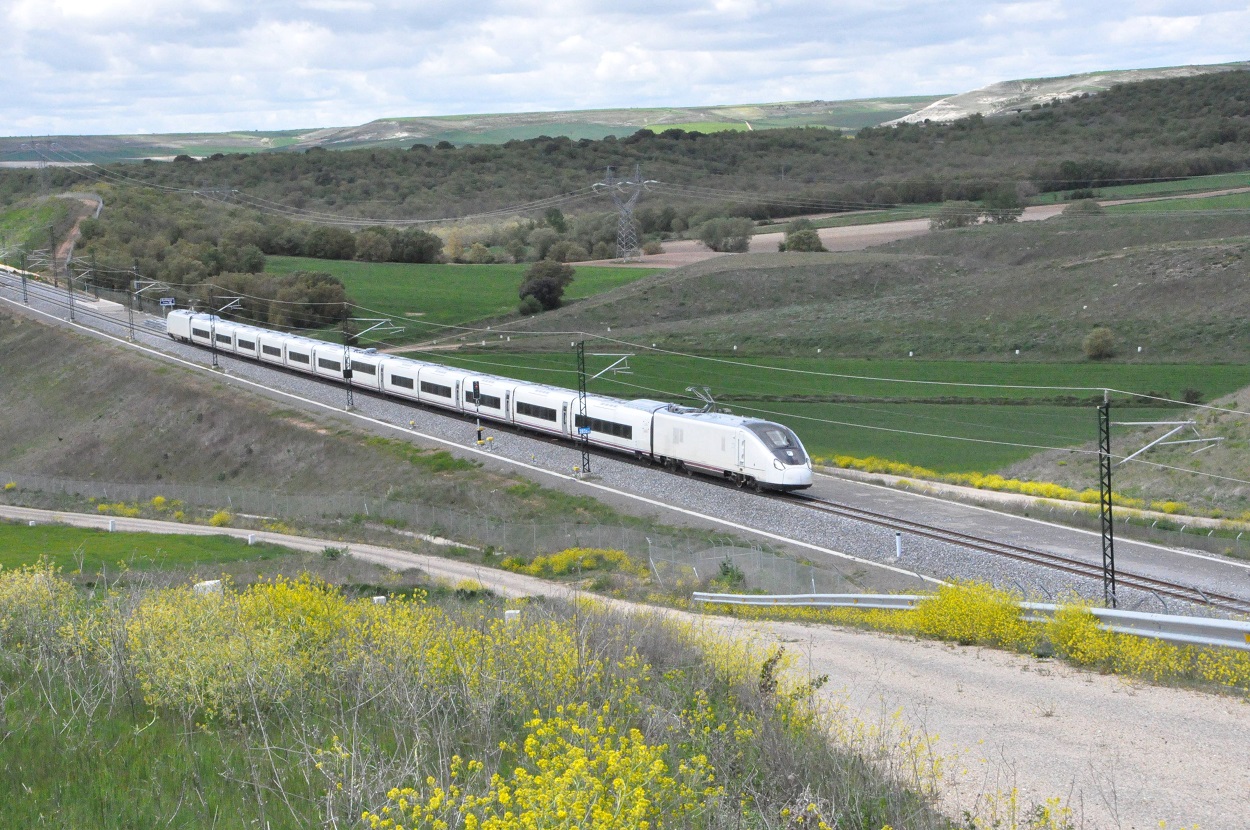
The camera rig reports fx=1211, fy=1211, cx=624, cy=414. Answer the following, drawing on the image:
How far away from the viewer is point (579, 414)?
46500mm

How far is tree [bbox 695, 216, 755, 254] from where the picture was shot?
389 feet

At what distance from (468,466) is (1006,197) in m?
90.8

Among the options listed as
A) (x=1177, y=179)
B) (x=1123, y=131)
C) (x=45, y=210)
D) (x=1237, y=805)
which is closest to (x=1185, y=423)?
(x=1237, y=805)

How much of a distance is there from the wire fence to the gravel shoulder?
10.8m

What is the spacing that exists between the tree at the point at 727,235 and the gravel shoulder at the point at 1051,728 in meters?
102

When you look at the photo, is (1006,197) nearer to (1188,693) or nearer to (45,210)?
(45,210)

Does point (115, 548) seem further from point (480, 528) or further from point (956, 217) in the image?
point (956, 217)

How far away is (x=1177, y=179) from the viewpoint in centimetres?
13412

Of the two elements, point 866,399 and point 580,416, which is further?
point 866,399

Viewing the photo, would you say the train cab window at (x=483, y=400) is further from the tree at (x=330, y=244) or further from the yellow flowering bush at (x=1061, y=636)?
the tree at (x=330, y=244)

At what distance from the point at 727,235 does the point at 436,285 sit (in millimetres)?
30540

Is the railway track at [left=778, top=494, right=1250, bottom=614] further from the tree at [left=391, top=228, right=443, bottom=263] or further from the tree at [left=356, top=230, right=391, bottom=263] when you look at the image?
the tree at [left=391, top=228, right=443, bottom=263]

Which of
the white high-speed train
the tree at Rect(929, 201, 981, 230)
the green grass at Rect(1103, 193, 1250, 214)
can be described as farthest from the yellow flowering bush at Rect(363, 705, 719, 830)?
the tree at Rect(929, 201, 981, 230)

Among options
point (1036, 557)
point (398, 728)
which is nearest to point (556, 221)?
point (1036, 557)
